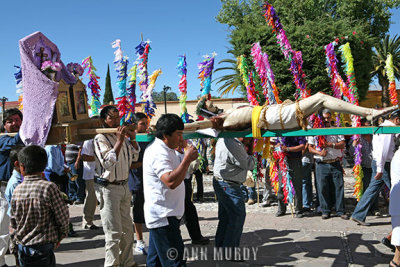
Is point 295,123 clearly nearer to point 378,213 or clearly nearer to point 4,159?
point 4,159

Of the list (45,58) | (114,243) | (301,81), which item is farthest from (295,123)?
(301,81)

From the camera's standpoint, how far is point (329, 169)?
7.12 metres

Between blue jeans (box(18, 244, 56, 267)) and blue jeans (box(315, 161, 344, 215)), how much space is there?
5430mm

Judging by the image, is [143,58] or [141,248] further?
[143,58]

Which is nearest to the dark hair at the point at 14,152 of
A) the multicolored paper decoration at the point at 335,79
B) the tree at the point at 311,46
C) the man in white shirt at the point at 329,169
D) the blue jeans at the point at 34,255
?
the blue jeans at the point at 34,255

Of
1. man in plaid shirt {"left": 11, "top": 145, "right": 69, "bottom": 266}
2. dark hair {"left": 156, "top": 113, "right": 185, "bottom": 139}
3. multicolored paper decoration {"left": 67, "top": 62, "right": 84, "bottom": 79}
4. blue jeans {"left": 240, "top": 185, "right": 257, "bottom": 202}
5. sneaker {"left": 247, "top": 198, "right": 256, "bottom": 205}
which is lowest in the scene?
sneaker {"left": 247, "top": 198, "right": 256, "bottom": 205}

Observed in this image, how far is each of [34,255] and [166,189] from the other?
1.29 meters

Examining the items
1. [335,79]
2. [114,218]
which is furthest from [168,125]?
[335,79]

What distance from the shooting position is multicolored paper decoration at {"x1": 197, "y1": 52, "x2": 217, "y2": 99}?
737cm

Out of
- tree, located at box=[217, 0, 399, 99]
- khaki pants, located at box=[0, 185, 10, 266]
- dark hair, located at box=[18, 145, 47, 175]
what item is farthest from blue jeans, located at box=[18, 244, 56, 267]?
tree, located at box=[217, 0, 399, 99]

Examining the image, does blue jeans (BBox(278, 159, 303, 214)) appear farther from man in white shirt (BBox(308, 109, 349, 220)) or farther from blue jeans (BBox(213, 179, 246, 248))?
blue jeans (BBox(213, 179, 246, 248))

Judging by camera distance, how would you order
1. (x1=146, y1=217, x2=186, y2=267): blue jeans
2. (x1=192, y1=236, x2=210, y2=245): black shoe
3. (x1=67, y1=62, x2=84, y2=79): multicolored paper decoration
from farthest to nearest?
(x1=192, y1=236, x2=210, y2=245): black shoe
(x1=67, y1=62, x2=84, y2=79): multicolored paper decoration
(x1=146, y1=217, x2=186, y2=267): blue jeans

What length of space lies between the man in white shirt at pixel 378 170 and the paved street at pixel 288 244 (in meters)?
0.28

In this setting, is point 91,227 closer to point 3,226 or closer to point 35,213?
point 3,226
